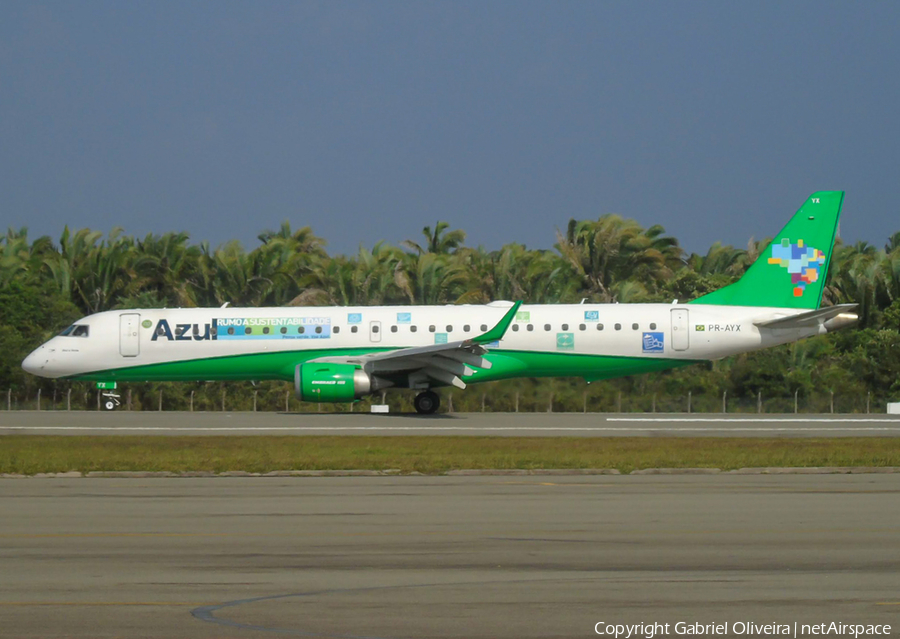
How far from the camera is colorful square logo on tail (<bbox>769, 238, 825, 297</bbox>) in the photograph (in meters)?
32.3

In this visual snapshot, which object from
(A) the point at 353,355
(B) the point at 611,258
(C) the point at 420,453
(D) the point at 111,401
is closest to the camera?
(C) the point at 420,453

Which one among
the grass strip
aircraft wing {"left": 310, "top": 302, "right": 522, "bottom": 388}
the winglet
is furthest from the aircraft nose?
the winglet

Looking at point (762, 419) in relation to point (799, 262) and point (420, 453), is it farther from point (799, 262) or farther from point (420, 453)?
point (420, 453)

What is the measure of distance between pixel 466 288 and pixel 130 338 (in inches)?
988

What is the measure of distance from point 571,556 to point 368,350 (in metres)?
21.9

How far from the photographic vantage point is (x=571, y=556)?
982 cm

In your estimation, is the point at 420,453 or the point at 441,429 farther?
the point at 441,429

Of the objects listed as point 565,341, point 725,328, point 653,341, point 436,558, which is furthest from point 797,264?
point 436,558

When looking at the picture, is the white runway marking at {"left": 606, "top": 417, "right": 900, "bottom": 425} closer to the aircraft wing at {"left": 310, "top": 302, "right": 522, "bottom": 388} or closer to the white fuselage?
the white fuselage

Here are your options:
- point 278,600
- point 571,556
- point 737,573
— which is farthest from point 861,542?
point 278,600

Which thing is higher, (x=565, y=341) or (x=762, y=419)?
(x=565, y=341)

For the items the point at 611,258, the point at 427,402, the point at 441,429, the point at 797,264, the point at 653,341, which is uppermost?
the point at 611,258

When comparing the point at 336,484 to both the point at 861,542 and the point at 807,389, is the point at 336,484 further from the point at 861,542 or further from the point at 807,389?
the point at 807,389

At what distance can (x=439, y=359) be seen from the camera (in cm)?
2997
